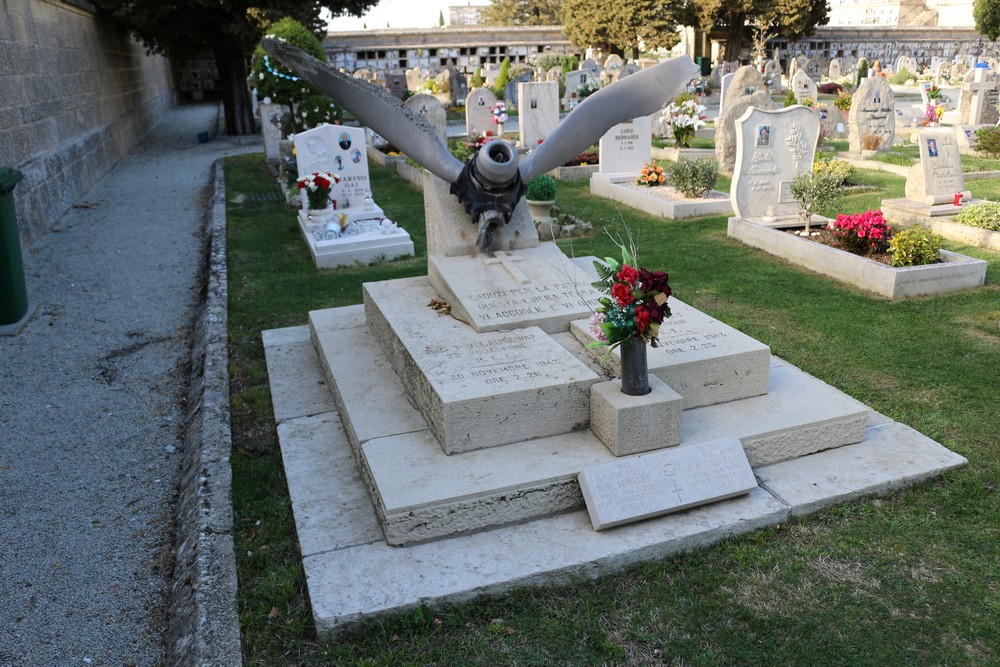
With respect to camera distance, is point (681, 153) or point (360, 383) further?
point (681, 153)

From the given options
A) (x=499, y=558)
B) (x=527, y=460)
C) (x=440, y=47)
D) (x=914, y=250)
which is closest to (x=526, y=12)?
(x=440, y=47)

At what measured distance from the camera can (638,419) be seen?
4.05 meters

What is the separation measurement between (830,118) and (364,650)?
731 inches

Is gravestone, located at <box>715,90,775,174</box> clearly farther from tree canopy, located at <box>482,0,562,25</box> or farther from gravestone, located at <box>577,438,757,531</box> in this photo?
tree canopy, located at <box>482,0,562,25</box>

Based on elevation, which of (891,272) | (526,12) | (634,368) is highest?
(526,12)

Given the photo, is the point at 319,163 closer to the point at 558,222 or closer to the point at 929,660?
the point at 558,222

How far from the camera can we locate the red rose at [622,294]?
12.6 ft

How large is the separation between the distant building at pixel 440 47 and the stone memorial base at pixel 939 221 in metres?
34.0

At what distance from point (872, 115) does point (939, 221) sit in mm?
6727

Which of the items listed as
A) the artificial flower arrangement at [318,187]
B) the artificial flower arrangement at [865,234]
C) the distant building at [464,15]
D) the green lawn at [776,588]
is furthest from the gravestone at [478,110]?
the distant building at [464,15]

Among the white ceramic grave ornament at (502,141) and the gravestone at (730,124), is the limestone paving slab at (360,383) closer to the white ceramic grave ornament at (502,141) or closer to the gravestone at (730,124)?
the white ceramic grave ornament at (502,141)

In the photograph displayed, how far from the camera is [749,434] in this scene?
14.0ft

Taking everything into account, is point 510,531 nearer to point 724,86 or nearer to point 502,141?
point 502,141

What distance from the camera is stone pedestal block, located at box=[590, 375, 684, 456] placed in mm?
4023
